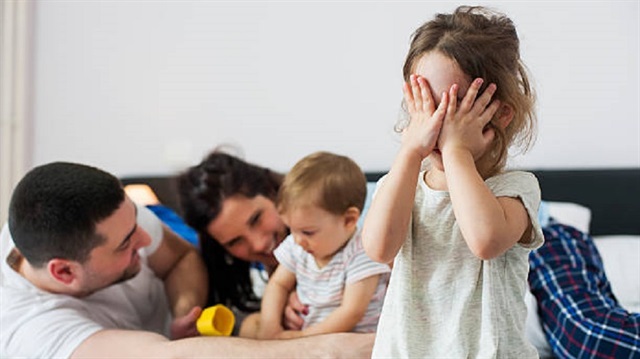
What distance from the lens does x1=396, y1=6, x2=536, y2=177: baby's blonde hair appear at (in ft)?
3.26

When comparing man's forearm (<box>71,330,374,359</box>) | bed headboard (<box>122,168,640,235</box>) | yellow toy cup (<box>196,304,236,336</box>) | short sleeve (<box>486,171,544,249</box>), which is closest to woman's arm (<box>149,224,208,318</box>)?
yellow toy cup (<box>196,304,236,336</box>)

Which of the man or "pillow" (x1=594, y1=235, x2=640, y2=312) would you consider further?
"pillow" (x1=594, y1=235, x2=640, y2=312)


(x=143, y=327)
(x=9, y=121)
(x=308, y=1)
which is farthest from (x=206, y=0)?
(x=143, y=327)

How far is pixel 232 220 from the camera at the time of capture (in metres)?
1.99

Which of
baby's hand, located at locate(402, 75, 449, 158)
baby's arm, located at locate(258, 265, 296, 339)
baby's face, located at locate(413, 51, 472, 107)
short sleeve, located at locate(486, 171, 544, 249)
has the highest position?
baby's face, located at locate(413, 51, 472, 107)

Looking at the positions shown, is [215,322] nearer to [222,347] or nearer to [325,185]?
[222,347]

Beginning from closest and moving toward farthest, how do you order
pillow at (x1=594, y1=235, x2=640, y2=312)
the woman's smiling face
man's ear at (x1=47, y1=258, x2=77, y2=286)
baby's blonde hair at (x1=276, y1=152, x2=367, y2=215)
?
baby's blonde hair at (x1=276, y1=152, x2=367, y2=215)
man's ear at (x1=47, y1=258, x2=77, y2=286)
the woman's smiling face
pillow at (x1=594, y1=235, x2=640, y2=312)

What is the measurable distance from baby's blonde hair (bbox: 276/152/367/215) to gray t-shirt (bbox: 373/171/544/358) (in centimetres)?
51

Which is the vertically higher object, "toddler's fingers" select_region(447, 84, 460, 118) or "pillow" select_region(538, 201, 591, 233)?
"toddler's fingers" select_region(447, 84, 460, 118)

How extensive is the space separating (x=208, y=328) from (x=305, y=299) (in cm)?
21

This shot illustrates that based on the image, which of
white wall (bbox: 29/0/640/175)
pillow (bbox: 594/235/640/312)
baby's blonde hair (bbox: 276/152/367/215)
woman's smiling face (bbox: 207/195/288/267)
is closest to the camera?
baby's blonde hair (bbox: 276/152/367/215)

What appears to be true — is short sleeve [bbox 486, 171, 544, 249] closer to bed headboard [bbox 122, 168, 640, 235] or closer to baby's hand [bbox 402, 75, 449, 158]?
baby's hand [bbox 402, 75, 449, 158]

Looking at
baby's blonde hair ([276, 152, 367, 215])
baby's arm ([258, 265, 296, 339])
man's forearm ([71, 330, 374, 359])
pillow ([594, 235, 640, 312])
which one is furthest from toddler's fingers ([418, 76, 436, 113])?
pillow ([594, 235, 640, 312])

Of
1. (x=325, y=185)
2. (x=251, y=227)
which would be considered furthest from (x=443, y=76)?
(x=251, y=227)
